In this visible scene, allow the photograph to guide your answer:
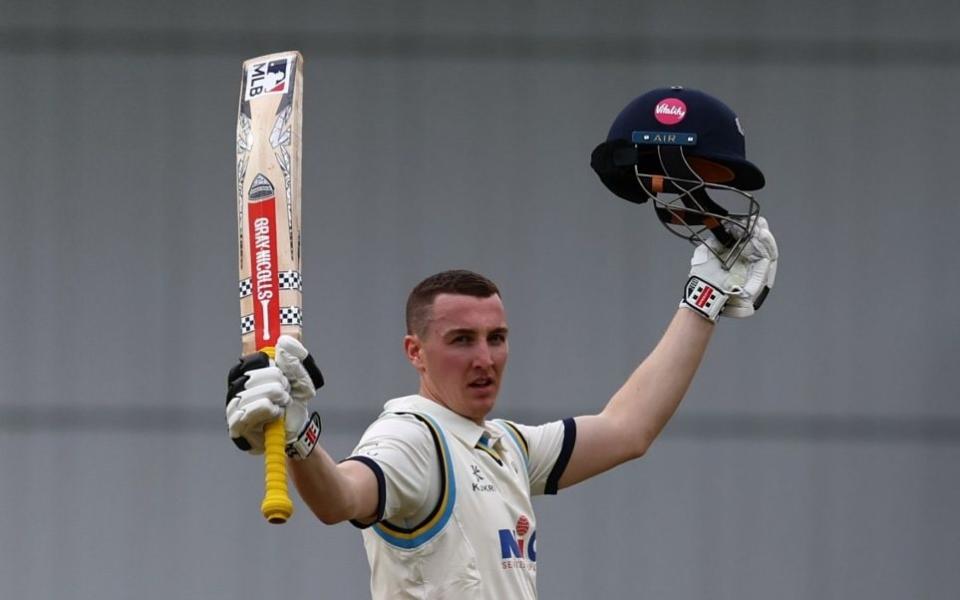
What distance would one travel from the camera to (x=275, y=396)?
12.6 ft

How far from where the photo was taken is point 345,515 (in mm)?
4195

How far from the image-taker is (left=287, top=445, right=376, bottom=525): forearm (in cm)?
407

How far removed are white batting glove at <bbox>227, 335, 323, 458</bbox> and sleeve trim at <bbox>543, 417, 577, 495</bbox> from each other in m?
1.17

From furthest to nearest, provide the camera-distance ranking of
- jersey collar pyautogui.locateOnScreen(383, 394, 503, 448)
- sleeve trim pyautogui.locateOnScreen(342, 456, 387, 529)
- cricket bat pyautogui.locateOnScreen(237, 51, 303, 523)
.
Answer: jersey collar pyautogui.locateOnScreen(383, 394, 503, 448) → sleeve trim pyautogui.locateOnScreen(342, 456, 387, 529) → cricket bat pyautogui.locateOnScreen(237, 51, 303, 523)

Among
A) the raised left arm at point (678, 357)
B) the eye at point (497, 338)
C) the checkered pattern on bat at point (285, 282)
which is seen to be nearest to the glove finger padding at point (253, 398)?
the checkered pattern on bat at point (285, 282)

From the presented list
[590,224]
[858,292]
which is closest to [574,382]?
[590,224]

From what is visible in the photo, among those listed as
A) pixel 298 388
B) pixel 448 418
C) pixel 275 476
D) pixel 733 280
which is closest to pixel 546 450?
pixel 448 418

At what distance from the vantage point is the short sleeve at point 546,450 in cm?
506

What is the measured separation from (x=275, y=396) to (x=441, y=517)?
82cm

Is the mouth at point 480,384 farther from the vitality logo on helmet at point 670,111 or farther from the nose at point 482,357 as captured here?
the vitality logo on helmet at point 670,111

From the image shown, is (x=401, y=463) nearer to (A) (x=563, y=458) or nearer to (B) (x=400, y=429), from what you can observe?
(B) (x=400, y=429)

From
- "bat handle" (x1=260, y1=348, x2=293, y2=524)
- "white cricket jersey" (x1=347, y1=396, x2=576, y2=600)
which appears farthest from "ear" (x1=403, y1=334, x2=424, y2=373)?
"bat handle" (x1=260, y1=348, x2=293, y2=524)

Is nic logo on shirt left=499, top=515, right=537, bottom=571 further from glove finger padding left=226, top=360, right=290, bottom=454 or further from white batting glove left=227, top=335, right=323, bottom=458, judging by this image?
glove finger padding left=226, top=360, right=290, bottom=454

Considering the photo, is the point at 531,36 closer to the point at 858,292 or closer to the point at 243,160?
the point at 858,292
